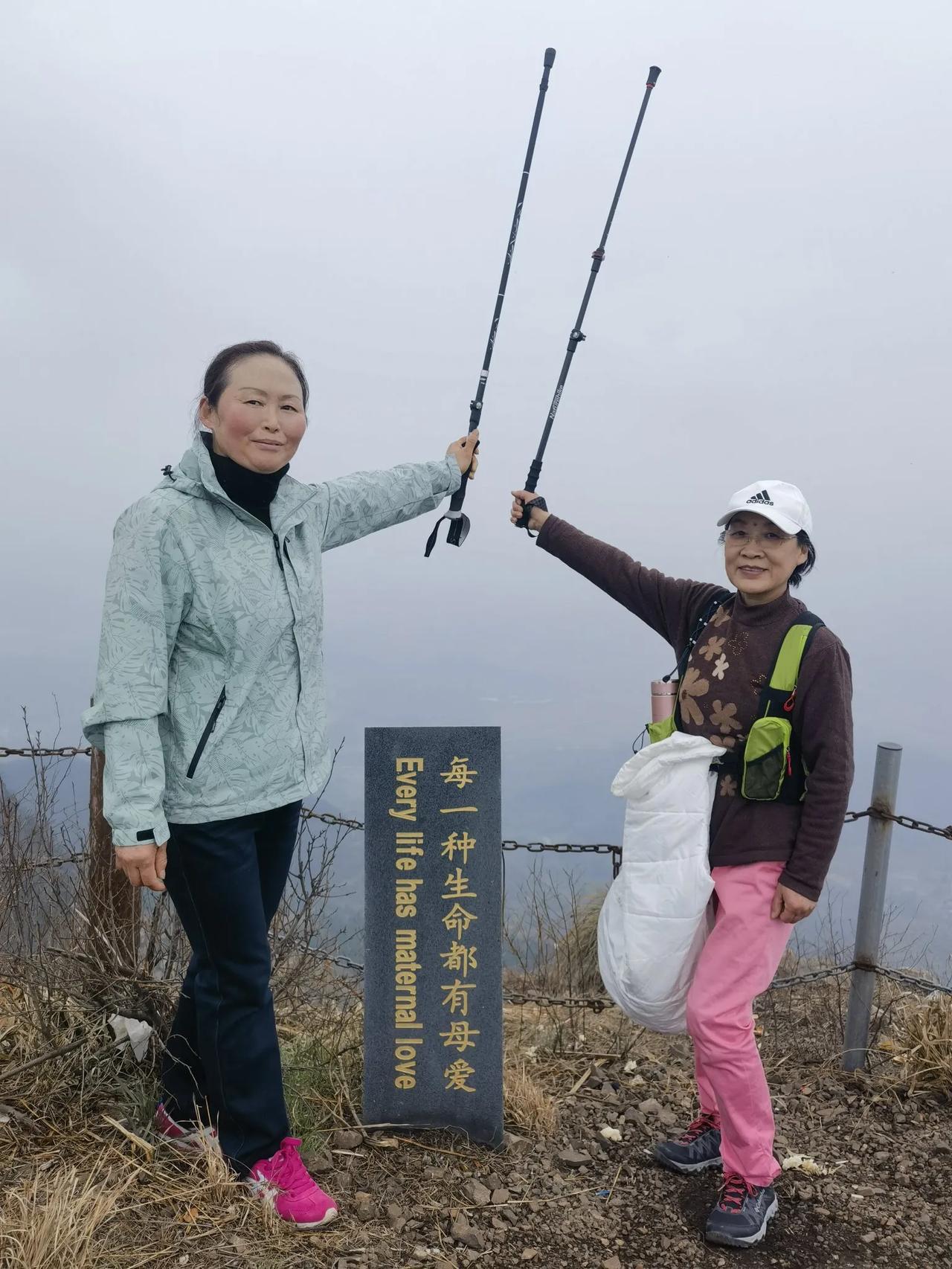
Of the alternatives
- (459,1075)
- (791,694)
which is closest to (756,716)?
(791,694)

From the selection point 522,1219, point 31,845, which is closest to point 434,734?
point 522,1219

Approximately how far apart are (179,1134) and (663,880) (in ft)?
6.16

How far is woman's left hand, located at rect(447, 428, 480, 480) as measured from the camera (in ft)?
12.6

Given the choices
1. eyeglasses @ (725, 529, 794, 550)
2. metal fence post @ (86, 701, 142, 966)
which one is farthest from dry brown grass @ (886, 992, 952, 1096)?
metal fence post @ (86, 701, 142, 966)

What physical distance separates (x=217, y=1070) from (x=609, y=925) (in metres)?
1.35

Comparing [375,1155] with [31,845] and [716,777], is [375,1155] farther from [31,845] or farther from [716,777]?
[31,845]

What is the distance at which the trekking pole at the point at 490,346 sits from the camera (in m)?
3.85

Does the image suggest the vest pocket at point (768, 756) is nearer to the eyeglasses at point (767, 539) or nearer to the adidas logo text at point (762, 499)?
the eyeglasses at point (767, 539)

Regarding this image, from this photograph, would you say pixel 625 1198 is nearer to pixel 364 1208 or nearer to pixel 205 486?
pixel 364 1208

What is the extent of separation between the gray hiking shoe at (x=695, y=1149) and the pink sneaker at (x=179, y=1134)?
163 centimetres

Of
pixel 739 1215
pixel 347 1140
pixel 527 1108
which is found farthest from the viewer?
pixel 527 1108

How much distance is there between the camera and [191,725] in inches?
115

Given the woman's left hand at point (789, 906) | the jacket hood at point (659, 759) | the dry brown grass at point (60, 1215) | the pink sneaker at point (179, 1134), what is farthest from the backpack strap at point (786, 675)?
the dry brown grass at point (60, 1215)

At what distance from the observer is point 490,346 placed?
4016 mm
